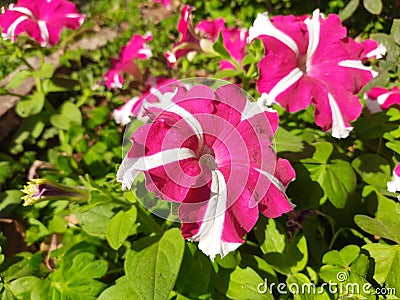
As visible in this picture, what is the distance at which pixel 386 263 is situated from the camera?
113 centimetres

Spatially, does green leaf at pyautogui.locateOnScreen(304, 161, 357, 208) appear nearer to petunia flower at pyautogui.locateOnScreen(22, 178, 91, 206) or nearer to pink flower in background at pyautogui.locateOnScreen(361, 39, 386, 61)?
pink flower in background at pyautogui.locateOnScreen(361, 39, 386, 61)

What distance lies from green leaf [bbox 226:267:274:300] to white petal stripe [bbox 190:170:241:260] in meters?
0.26

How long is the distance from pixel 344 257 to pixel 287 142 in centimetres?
36

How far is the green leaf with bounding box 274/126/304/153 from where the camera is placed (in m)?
1.34

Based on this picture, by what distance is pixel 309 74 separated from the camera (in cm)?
128

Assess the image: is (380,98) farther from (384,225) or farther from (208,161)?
(208,161)

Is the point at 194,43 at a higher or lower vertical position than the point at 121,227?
higher

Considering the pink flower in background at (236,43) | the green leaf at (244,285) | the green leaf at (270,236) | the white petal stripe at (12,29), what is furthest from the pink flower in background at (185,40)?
the green leaf at (244,285)

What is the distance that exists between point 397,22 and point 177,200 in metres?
0.92

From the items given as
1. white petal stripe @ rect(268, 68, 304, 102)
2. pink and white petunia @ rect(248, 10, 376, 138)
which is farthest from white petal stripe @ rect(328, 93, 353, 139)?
white petal stripe @ rect(268, 68, 304, 102)

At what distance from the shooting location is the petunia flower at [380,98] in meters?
1.43

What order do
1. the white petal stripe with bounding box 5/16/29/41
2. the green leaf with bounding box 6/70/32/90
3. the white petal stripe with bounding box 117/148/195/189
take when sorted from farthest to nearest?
1. the green leaf with bounding box 6/70/32/90
2. the white petal stripe with bounding box 5/16/29/41
3. the white petal stripe with bounding box 117/148/195/189

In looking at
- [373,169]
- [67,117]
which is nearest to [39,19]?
[67,117]

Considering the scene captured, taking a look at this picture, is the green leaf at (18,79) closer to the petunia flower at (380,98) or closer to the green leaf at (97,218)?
the green leaf at (97,218)
